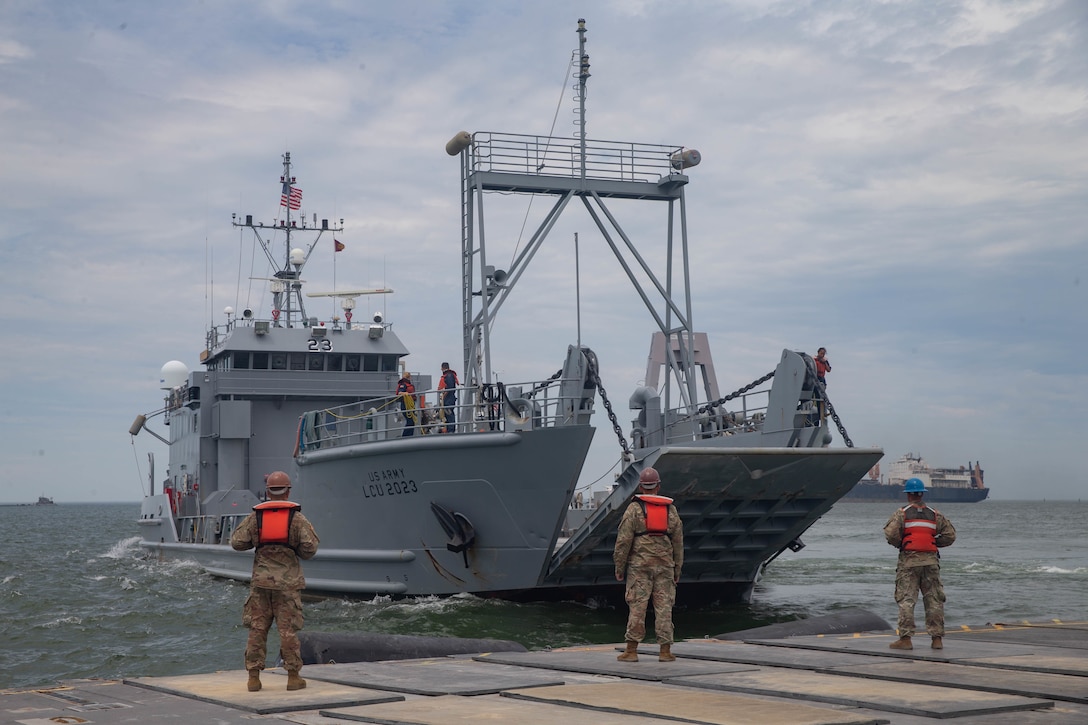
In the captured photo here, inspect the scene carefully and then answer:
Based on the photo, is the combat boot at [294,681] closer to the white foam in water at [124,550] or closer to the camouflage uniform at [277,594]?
the camouflage uniform at [277,594]

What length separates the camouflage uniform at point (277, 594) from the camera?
702 cm

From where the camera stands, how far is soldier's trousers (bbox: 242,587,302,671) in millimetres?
7023

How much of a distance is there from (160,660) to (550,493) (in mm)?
5049

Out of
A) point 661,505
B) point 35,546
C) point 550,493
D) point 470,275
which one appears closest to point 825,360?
point 550,493

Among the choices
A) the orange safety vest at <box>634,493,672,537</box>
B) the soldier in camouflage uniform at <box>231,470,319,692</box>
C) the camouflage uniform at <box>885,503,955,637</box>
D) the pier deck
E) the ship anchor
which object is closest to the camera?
the pier deck

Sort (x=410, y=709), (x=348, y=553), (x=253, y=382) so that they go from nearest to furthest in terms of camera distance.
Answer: (x=410, y=709), (x=348, y=553), (x=253, y=382)

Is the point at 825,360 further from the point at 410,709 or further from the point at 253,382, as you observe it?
the point at 253,382

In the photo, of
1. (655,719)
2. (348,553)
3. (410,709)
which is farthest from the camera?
(348,553)

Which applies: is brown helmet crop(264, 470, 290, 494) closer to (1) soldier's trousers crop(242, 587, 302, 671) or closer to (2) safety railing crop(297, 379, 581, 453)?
(1) soldier's trousers crop(242, 587, 302, 671)

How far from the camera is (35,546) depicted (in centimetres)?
4300

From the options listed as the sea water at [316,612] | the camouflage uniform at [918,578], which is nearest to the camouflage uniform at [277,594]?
the camouflage uniform at [918,578]

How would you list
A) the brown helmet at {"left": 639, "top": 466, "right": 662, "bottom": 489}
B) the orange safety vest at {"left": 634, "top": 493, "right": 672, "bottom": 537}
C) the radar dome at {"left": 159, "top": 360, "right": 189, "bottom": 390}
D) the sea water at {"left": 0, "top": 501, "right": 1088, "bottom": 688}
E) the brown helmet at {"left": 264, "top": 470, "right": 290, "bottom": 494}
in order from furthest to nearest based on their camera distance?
1. the radar dome at {"left": 159, "top": 360, "right": 189, "bottom": 390}
2. the sea water at {"left": 0, "top": 501, "right": 1088, "bottom": 688}
3. the orange safety vest at {"left": 634, "top": 493, "right": 672, "bottom": 537}
4. the brown helmet at {"left": 639, "top": 466, "right": 662, "bottom": 489}
5. the brown helmet at {"left": 264, "top": 470, "right": 290, "bottom": 494}

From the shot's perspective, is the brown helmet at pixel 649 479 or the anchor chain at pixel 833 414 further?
the anchor chain at pixel 833 414

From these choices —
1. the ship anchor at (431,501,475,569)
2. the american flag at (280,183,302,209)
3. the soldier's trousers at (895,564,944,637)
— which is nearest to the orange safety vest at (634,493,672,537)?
the soldier's trousers at (895,564,944,637)
